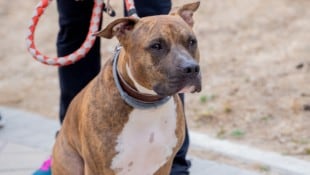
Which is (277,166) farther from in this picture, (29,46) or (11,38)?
(11,38)

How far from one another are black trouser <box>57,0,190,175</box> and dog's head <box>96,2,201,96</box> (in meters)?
0.71

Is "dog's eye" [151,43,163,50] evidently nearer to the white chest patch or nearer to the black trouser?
the white chest patch

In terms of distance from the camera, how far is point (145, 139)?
11.6 ft

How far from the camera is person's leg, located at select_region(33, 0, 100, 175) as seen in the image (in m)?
4.38

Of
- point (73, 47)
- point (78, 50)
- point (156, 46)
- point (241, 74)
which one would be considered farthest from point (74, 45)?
point (241, 74)

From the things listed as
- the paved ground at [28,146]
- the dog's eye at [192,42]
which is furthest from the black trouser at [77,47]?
the dog's eye at [192,42]

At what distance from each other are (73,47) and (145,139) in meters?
1.19

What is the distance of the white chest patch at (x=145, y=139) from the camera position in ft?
11.5

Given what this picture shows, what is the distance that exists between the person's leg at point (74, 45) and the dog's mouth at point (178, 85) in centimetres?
128

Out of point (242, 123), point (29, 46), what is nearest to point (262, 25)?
point (242, 123)

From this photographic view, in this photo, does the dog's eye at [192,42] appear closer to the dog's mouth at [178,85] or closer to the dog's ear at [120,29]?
the dog's mouth at [178,85]

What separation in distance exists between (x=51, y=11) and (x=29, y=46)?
17.2ft

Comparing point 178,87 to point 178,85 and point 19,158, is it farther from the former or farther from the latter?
point 19,158

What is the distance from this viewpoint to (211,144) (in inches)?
199
